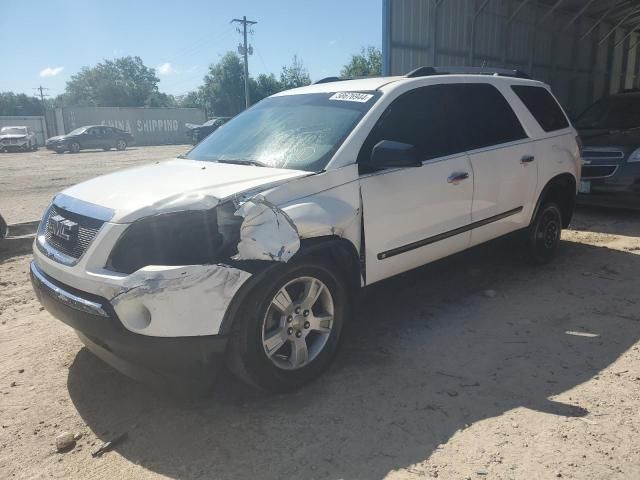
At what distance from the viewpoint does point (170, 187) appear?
9.95ft

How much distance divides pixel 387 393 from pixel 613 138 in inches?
254

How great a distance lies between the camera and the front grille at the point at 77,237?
2830 millimetres

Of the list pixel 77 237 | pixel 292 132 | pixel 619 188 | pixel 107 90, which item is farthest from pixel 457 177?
pixel 107 90

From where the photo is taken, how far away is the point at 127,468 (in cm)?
255

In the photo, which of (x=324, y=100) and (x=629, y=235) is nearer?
(x=324, y=100)

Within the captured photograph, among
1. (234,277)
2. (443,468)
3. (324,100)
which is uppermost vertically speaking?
(324,100)

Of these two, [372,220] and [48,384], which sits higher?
[372,220]

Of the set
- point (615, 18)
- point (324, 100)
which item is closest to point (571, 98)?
point (615, 18)

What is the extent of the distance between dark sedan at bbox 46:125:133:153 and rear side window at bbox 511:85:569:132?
30.1 meters

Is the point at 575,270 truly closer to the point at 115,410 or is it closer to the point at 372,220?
the point at 372,220

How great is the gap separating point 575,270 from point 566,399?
2765 mm

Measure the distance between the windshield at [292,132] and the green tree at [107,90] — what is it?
271 feet

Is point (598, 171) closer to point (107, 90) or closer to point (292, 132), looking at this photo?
point (292, 132)

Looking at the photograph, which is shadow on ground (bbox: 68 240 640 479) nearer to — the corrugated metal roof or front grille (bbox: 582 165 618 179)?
front grille (bbox: 582 165 618 179)
